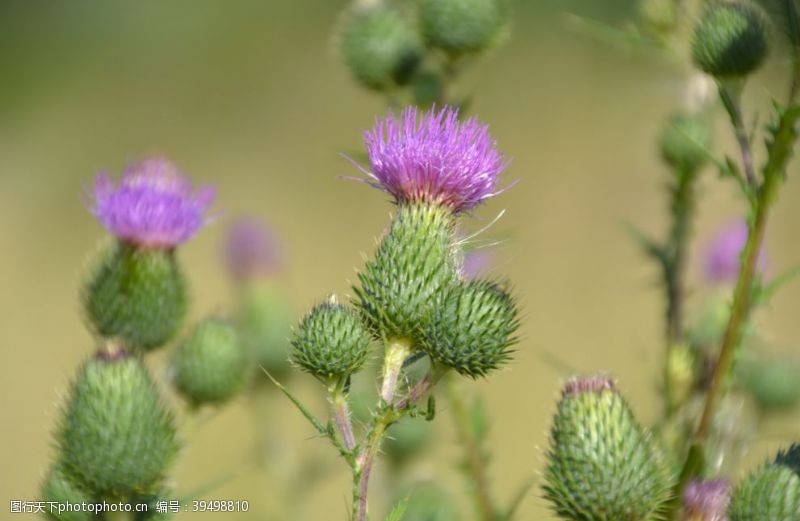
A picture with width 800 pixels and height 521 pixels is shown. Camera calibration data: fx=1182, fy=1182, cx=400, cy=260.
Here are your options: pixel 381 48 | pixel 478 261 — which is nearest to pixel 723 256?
pixel 478 261

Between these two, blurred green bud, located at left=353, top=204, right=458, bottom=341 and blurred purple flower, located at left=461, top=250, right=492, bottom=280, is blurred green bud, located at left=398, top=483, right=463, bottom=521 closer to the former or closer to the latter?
blurred green bud, located at left=353, top=204, right=458, bottom=341

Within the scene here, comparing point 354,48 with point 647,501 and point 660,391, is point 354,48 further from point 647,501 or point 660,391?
point 647,501

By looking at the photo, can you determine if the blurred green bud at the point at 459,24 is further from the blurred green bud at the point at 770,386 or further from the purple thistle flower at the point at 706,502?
the purple thistle flower at the point at 706,502

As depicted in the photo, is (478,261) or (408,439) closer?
(408,439)

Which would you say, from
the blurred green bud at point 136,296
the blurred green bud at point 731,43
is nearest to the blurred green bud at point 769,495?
the blurred green bud at point 731,43

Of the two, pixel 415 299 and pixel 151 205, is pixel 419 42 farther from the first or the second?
pixel 415 299
